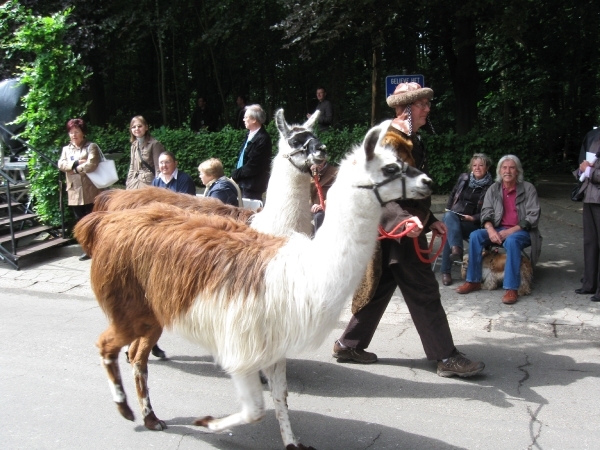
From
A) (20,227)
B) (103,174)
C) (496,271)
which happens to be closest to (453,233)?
(496,271)

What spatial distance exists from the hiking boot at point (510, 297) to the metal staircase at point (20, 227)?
19.3 feet

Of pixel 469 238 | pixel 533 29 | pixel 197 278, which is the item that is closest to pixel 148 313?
pixel 197 278

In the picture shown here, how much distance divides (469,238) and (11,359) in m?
4.51

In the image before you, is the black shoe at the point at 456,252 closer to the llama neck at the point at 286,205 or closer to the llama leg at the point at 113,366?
the llama neck at the point at 286,205

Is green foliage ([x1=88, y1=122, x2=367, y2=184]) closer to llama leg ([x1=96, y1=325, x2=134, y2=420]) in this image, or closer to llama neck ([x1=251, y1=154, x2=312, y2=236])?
llama neck ([x1=251, y1=154, x2=312, y2=236])

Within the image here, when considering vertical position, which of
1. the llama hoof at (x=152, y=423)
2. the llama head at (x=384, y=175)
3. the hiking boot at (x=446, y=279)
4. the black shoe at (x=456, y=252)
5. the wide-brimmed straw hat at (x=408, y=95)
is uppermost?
the wide-brimmed straw hat at (x=408, y=95)

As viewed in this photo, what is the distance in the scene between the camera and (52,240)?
8.66 metres

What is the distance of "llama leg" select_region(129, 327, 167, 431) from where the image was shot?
3762 millimetres

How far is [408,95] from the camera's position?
418 cm

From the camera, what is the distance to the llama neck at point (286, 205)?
14.8 feet

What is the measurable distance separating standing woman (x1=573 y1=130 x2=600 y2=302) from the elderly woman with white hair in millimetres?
470

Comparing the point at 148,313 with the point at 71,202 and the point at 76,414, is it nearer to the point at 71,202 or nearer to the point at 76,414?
the point at 76,414

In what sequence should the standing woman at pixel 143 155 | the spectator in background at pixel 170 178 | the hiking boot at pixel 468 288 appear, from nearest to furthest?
the spectator in background at pixel 170 178 → the hiking boot at pixel 468 288 → the standing woman at pixel 143 155

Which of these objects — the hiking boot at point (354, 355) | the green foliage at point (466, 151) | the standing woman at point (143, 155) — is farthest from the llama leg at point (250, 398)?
the green foliage at point (466, 151)
